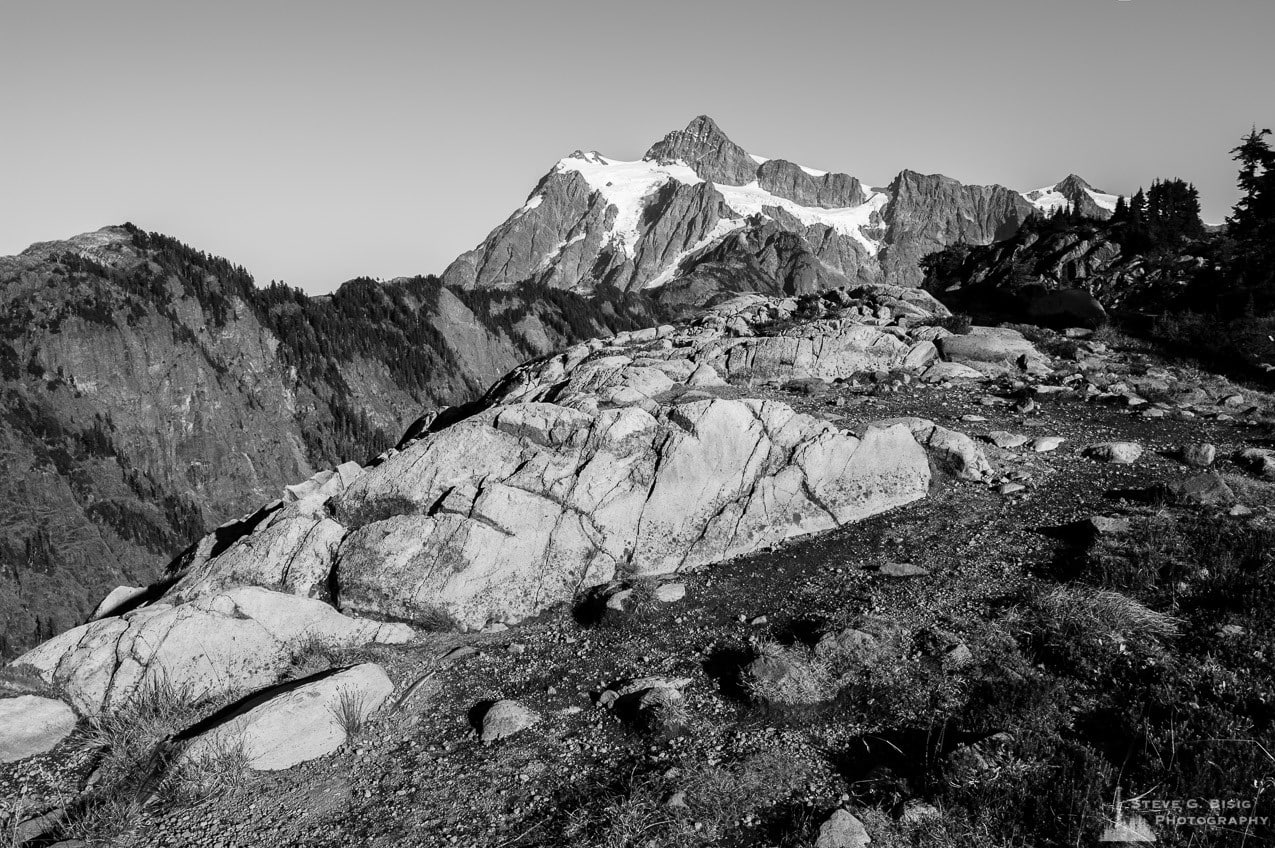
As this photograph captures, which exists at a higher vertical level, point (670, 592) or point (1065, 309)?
point (1065, 309)

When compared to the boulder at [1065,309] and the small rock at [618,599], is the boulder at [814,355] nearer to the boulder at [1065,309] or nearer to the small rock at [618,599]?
the small rock at [618,599]

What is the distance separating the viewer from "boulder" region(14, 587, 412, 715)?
10344 millimetres

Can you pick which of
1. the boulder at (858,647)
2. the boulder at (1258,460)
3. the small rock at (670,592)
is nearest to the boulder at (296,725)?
the small rock at (670,592)

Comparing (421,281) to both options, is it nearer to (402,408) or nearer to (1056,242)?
(402,408)

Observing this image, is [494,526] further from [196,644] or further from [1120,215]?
[1120,215]

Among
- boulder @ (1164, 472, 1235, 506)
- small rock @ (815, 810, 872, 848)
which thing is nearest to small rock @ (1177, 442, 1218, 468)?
boulder @ (1164, 472, 1235, 506)

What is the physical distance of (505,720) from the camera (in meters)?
8.94

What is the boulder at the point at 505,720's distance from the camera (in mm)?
8781

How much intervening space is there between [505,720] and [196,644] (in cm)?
591

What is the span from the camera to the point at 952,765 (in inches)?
278

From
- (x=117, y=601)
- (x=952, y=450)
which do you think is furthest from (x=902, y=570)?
(x=117, y=601)

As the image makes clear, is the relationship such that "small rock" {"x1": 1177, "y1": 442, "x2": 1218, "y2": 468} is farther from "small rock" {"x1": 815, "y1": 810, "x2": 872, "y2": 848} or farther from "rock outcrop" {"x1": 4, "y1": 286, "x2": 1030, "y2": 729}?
"small rock" {"x1": 815, "y1": 810, "x2": 872, "y2": 848}

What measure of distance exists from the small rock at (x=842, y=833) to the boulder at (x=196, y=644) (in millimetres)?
8039

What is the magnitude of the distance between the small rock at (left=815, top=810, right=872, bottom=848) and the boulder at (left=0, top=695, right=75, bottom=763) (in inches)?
424
